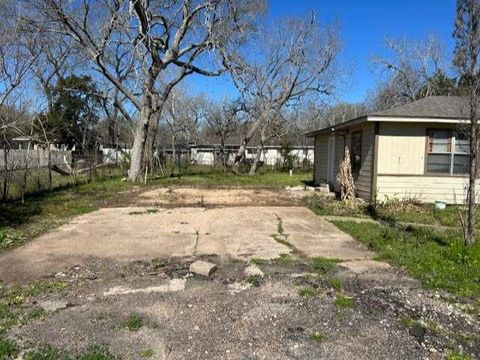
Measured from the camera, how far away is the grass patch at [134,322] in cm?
389

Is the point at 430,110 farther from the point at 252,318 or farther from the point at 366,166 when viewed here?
the point at 252,318

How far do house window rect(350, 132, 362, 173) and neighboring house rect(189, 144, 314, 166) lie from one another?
2017 cm

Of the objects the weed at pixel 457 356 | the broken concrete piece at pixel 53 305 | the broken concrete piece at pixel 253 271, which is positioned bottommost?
the weed at pixel 457 356

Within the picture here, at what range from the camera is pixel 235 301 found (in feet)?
15.1

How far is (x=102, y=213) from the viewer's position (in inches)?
429

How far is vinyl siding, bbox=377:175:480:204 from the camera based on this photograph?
41.4 ft

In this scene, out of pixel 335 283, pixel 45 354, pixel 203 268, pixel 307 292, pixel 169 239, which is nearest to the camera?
pixel 45 354

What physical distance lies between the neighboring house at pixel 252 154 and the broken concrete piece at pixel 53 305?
31.0 m

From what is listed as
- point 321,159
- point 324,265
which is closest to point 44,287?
point 324,265

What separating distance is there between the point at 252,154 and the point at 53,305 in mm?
44976

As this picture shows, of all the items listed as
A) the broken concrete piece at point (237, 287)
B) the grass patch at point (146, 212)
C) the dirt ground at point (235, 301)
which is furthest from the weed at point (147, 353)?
the grass patch at point (146, 212)

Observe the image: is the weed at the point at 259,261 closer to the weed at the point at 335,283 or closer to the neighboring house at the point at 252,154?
the weed at the point at 335,283

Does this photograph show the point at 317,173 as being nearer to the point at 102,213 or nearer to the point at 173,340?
the point at 102,213

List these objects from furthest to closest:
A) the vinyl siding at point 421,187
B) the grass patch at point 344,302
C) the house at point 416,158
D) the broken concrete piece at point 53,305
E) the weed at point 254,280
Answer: the vinyl siding at point 421,187, the house at point 416,158, the weed at point 254,280, the grass patch at point 344,302, the broken concrete piece at point 53,305
